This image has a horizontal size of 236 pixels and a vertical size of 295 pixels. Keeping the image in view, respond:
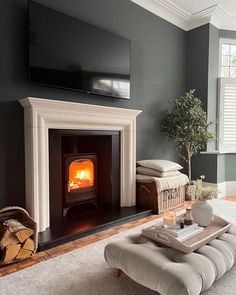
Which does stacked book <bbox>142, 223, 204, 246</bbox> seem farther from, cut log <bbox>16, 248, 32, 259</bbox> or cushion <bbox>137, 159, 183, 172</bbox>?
cushion <bbox>137, 159, 183, 172</bbox>

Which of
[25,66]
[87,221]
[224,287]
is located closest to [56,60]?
[25,66]

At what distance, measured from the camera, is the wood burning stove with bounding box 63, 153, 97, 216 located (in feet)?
9.13

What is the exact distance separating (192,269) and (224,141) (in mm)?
3610

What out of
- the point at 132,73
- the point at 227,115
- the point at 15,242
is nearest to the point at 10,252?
the point at 15,242

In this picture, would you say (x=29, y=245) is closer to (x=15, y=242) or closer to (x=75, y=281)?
(x=15, y=242)

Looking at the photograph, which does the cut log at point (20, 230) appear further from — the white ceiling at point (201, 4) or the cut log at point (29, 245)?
the white ceiling at point (201, 4)

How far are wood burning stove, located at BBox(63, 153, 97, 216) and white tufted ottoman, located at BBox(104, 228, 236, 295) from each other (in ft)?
4.24

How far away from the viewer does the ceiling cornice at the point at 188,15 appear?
3.76 meters

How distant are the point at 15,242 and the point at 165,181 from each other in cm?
198

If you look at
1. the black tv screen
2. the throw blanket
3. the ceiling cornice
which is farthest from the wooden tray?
the ceiling cornice

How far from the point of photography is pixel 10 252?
1896 mm

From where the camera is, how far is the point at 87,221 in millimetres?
2658

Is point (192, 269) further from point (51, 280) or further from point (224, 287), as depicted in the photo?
point (51, 280)

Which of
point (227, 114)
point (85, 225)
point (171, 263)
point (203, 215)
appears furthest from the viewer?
point (227, 114)
